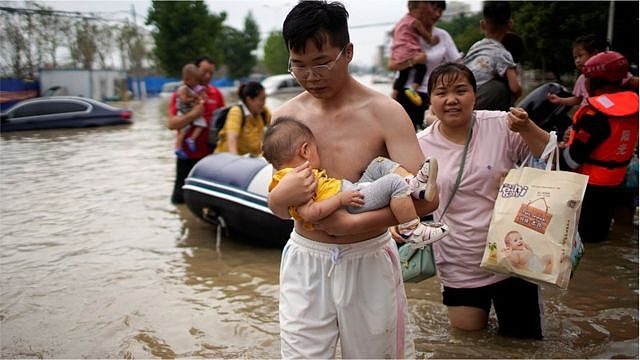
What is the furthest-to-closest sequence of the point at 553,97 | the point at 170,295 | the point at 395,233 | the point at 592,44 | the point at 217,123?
1. the point at 217,123
2. the point at 592,44
3. the point at 170,295
4. the point at 553,97
5. the point at 395,233

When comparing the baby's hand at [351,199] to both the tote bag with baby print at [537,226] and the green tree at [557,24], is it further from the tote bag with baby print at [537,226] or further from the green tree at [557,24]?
the green tree at [557,24]

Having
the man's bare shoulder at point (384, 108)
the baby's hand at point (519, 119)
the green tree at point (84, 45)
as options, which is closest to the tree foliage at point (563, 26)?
the baby's hand at point (519, 119)

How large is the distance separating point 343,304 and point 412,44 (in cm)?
349

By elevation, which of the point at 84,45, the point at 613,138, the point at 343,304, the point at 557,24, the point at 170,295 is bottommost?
the point at 170,295

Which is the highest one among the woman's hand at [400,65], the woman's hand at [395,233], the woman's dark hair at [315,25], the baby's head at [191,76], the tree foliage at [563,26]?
the tree foliage at [563,26]

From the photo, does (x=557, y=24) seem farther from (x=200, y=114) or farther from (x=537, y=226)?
(x=537, y=226)

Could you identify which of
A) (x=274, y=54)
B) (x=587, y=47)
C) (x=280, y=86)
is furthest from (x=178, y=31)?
(x=587, y=47)

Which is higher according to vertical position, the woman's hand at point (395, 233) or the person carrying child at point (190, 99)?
the person carrying child at point (190, 99)

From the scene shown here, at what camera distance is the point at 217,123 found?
7.27 meters

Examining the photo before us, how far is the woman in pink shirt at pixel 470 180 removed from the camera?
3383 millimetres

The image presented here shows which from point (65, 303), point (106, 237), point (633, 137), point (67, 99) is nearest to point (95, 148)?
point (67, 99)

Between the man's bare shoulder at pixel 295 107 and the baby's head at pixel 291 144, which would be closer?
the baby's head at pixel 291 144

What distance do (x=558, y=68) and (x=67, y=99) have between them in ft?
61.7

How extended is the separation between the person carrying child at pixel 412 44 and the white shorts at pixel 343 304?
3138mm
